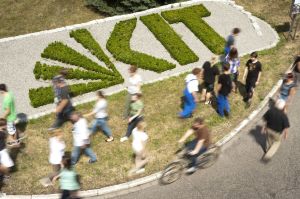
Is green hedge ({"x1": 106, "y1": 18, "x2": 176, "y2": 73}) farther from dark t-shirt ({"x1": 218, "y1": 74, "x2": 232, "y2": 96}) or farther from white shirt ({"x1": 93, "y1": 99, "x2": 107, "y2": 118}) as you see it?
white shirt ({"x1": 93, "y1": 99, "x2": 107, "y2": 118})

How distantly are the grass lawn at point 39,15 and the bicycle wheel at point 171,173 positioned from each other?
41.2 ft

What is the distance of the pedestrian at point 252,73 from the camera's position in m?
14.6

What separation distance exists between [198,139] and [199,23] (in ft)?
32.0

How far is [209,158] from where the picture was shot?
1316cm

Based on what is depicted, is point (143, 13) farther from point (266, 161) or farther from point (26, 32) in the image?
point (266, 161)

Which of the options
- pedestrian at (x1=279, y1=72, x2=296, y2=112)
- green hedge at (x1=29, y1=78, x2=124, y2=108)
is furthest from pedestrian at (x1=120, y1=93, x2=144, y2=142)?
pedestrian at (x1=279, y1=72, x2=296, y2=112)

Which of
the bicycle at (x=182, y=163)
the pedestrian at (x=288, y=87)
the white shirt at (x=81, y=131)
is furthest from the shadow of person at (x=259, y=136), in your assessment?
the white shirt at (x=81, y=131)

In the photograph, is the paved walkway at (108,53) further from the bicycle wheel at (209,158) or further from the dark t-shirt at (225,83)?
the bicycle wheel at (209,158)

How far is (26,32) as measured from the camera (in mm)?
21969

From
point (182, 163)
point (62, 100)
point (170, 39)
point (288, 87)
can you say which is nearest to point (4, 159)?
point (62, 100)

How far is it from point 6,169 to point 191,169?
5566 mm

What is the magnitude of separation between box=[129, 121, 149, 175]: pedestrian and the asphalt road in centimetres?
73

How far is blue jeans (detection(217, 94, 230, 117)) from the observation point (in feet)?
47.6

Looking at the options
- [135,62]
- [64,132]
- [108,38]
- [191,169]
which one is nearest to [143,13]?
[108,38]
